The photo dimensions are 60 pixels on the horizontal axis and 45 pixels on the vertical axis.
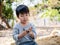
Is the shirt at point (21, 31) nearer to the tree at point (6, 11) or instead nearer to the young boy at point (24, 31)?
the young boy at point (24, 31)

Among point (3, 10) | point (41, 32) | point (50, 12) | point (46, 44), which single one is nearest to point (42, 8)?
point (50, 12)

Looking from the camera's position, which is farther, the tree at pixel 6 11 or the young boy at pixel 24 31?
the tree at pixel 6 11

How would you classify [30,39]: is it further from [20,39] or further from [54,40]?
[54,40]

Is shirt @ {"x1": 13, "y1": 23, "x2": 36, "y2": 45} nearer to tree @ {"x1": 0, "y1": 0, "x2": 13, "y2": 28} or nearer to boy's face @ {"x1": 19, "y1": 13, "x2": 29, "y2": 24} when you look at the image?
boy's face @ {"x1": 19, "y1": 13, "x2": 29, "y2": 24}

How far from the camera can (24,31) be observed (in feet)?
5.75

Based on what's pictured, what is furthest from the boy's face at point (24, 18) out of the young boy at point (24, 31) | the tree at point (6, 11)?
the tree at point (6, 11)

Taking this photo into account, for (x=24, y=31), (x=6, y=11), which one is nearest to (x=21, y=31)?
(x=24, y=31)

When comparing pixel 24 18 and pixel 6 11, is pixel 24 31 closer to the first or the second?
pixel 24 18

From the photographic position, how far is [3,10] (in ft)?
16.0

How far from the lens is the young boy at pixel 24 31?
Result: 5.82 ft

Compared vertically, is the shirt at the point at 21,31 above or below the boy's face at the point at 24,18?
below

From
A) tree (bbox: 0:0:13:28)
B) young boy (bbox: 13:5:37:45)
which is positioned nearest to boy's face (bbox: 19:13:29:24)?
young boy (bbox: 13:5:37:45)

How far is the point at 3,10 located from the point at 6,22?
288 mm

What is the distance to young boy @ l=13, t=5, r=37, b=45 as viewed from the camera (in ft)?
5.82
